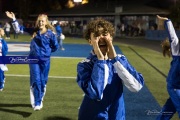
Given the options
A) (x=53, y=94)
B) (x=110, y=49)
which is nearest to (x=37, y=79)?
(x=53, y=94)

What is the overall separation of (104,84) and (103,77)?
7 cm

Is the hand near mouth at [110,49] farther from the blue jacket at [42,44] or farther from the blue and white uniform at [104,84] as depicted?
the blue jacket at [42,44]

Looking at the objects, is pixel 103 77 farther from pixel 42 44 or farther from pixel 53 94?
pixel 53 94

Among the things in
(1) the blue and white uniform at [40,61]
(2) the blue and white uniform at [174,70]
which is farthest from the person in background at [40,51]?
(2) the blue and white uniform at [174,70]

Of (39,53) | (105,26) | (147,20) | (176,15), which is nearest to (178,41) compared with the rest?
(105,26)

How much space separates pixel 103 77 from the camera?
2.77 m

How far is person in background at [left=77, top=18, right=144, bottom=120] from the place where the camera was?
2.76 m

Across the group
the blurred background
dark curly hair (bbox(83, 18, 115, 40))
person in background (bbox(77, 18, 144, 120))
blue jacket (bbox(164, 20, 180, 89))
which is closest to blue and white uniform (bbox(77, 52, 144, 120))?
person in background (bbox(77, 18, 144, 120))

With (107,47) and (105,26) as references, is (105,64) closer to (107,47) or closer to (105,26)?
(107,47)

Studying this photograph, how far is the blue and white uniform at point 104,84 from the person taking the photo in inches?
109

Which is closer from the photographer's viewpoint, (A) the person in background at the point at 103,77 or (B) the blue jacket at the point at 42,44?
(A) the person in background at the point at 103,77

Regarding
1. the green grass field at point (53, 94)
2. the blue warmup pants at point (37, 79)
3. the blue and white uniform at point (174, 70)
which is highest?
the blue and white uniform at point (174, 70)

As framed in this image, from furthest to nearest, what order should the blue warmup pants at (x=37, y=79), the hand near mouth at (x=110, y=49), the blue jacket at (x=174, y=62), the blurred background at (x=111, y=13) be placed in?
the blurred background at (x=111, y=13)
the blue warmup pants at (x=37, y=79)
the blue jacket at (x=174, y=62)
the hand near mouth at (x=110, y=49)

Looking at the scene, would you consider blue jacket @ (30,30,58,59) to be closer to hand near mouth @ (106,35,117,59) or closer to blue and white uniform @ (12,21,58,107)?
blue and white uniform @ (12,21,58,107)
